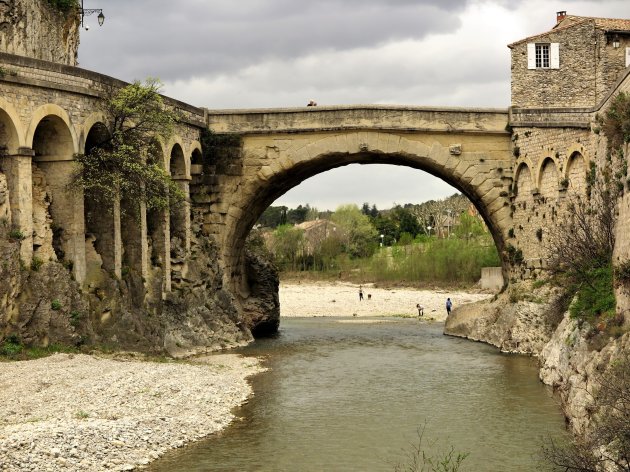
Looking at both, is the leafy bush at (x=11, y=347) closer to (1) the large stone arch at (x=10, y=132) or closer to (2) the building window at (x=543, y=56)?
(1) the large stone arch at (x=10, y=132)

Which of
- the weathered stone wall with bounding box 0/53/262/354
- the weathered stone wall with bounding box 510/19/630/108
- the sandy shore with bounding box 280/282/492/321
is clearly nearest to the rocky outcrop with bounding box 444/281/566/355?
the sandy shore with bounding box 280/282/492/321

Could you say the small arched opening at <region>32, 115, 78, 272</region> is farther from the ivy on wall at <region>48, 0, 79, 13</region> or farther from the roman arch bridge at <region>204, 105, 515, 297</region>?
the ivy on wall at <region>48, 0, 79, 13</region>

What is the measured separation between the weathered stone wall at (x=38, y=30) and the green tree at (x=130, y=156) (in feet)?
36.7

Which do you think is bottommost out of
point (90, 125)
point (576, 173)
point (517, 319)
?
point (517, 319)

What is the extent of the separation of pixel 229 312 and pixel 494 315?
9.71 m

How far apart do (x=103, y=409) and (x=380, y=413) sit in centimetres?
604

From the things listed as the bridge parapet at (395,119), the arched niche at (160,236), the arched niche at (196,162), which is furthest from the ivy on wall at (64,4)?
the arched niche at (160,236)

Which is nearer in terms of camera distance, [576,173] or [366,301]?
[576,173]

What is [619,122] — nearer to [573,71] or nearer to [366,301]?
[573,71]

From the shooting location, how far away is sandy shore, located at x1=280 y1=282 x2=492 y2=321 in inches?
1918

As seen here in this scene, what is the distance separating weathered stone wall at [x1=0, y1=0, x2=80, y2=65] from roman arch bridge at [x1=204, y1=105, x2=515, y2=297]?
872 cm

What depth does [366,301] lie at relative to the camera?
54.0 m

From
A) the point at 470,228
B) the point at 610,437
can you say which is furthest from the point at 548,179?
the point at 470,228

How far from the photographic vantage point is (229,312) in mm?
32406
